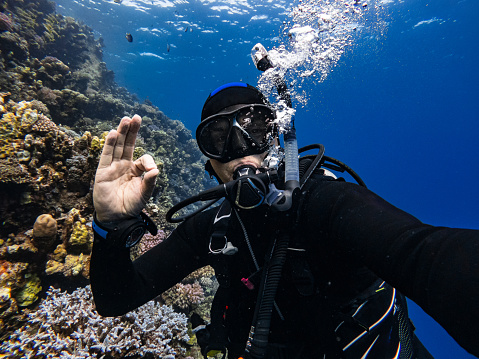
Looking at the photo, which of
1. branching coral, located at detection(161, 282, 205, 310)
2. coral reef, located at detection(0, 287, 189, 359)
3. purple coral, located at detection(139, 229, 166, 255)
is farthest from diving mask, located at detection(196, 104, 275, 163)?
branching coral, located at detection(161, 282, 205, 310)

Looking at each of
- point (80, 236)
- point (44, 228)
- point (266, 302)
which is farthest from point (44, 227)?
point (266, 302)

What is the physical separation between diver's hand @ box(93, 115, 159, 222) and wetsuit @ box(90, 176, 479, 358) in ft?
0.94

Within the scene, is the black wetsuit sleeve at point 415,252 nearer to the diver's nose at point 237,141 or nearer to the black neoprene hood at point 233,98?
the diver's nose at point 237,141

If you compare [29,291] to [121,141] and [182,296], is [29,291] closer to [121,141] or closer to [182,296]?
[182,296]

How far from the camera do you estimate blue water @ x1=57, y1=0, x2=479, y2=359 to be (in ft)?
102

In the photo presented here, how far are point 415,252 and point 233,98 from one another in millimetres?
2293

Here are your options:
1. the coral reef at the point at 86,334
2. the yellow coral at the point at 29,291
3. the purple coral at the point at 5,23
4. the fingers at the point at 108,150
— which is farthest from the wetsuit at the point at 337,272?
the purple coral at the point at 5,23

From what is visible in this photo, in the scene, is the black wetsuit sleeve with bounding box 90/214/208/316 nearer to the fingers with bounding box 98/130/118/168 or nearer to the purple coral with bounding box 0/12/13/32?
the fingers with bounding box 98/130/118/168

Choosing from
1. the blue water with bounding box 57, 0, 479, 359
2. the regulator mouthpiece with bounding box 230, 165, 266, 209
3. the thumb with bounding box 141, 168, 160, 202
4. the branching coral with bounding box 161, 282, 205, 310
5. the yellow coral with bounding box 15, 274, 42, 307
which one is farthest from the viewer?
the blue water with bounding box 57, 0, 479, 359

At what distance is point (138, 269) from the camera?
7.86 ft

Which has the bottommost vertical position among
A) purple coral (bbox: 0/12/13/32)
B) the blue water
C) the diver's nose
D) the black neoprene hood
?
the diver's nose

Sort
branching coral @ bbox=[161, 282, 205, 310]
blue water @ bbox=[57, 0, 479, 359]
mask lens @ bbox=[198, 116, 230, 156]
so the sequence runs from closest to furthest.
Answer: mask lens @ bbox=[198, 116, 230, 156], branching coral @ bbox=[161, 282, 205, 310], blue water @ bbox=[57, 0, 479, 359]

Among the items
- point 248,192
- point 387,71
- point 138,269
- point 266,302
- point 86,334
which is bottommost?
point 86,334

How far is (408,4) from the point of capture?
2595cm
